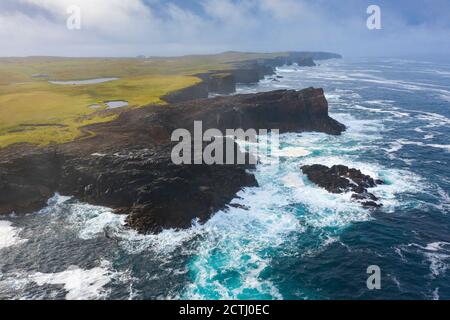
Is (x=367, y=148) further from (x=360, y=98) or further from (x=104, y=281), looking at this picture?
(x=360, y=98)

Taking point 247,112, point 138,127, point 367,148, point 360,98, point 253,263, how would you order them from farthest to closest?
point 360,98, point 247,112, point 367,148, point 138,127, point 253,263

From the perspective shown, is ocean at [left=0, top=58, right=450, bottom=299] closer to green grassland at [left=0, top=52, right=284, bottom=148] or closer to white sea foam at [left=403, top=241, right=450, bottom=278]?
white sea foam at [left=403, top=241, right=450, bottom=278]

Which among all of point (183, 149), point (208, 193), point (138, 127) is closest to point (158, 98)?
point (138, 127)

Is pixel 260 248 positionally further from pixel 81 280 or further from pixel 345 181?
pixel 345 181

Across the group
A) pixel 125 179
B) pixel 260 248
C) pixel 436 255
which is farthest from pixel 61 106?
pixel 436 255

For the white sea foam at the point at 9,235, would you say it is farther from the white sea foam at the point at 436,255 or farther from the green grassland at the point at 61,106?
the white sea foam at the point at 436,255
